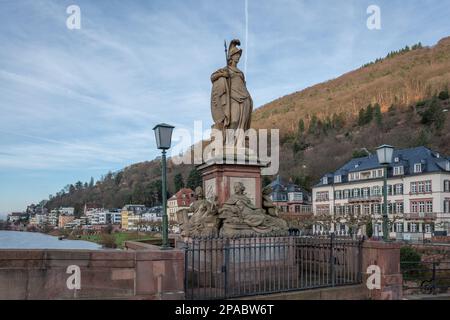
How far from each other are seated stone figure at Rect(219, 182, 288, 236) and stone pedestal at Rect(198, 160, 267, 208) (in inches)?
12.6

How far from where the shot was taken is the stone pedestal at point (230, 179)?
1211cm

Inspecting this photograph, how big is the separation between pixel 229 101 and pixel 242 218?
143 inches

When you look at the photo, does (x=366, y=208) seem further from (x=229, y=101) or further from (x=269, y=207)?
(x=229, y=101)

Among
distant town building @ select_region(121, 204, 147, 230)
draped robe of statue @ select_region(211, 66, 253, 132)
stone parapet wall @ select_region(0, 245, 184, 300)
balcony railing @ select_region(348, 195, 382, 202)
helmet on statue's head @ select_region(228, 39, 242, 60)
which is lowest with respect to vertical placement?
distant town building @ select_region(121, 204, 147, 230)

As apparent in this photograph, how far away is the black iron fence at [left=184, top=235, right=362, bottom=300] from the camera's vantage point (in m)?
9.86

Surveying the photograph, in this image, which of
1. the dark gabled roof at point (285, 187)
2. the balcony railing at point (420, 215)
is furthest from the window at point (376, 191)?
the dark gabled roof at point (285, 187)

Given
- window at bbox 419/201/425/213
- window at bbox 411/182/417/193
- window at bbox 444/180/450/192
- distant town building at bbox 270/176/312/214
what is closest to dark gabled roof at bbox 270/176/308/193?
distant town building at bbox 270/176/312/214

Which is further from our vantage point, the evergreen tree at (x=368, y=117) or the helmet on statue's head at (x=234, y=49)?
the evergreen tree at (x=368, y=117)

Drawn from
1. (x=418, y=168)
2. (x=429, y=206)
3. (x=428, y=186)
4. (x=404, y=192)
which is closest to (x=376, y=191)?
(x=404, y=192)

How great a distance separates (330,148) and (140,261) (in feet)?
355

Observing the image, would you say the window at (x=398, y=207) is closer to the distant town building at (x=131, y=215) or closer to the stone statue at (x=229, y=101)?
the stone statue at (x=229, y=101)

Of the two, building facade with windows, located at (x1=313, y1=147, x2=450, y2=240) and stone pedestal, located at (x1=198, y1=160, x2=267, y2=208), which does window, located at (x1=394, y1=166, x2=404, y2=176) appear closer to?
building facade with windows, located at (x1=313, y1=147, x2=450, y2=240)

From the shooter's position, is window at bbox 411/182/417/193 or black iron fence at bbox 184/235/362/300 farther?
window at bbox 411/182/417/193

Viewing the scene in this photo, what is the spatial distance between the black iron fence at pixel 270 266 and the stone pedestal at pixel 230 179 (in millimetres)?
1500
